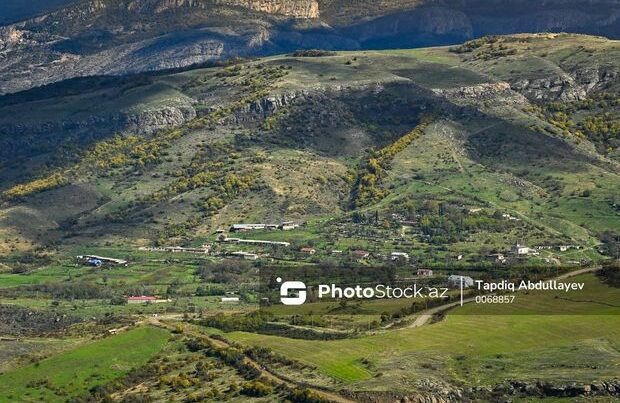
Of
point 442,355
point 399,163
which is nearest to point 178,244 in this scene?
point 399,163

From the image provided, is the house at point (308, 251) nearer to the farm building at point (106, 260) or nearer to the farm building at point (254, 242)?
the farm building at point (254, 242)

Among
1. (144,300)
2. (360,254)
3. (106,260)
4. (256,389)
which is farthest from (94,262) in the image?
(256,389)

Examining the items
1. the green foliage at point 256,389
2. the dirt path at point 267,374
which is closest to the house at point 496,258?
the dirt path at point 267,374

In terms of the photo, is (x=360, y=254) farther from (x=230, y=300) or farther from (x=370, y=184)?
(x=370, y=184)

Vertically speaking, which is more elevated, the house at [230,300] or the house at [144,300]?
the house at [230,300]

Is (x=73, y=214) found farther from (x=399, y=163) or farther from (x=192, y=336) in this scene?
(x=192, y=336)

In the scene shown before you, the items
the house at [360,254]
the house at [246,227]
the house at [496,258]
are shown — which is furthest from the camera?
the house at [246,227]

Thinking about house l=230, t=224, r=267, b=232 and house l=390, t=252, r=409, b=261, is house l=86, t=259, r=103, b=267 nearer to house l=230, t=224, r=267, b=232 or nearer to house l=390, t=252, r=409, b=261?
house l=230, t=224, r=267, b=232
